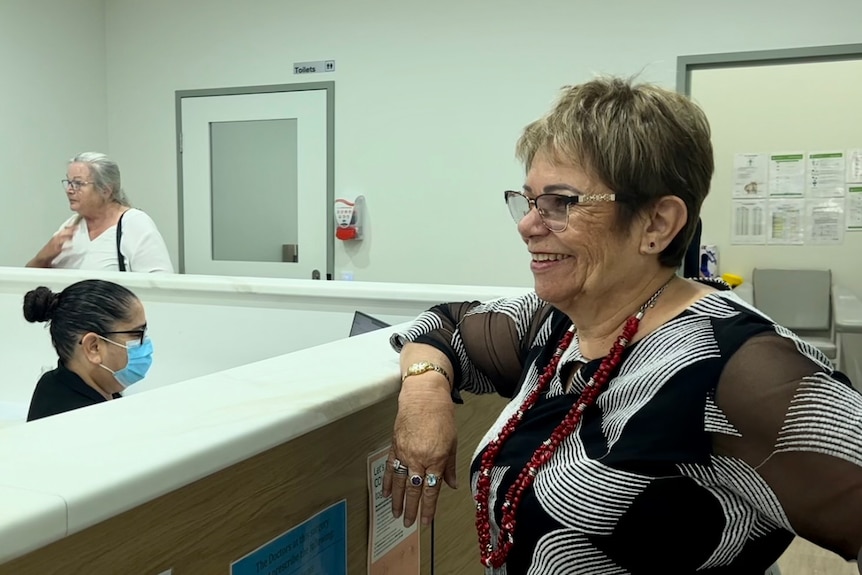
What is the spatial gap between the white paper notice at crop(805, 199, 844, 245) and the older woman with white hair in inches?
142

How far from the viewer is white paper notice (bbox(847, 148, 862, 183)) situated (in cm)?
446

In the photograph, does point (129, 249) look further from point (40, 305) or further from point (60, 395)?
point (60, 395)

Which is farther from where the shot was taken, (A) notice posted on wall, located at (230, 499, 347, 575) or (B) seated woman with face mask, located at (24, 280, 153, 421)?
(B) seated woman with face mask, located at (24, 280, 153, 421)

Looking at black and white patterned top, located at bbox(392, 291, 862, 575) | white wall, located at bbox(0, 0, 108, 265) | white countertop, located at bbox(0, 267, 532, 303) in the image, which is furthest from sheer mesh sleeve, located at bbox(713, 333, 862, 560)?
white wall, located at bbox(0, 0, 108, 265)

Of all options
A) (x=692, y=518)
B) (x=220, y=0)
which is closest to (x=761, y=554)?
(x=692, y=518)

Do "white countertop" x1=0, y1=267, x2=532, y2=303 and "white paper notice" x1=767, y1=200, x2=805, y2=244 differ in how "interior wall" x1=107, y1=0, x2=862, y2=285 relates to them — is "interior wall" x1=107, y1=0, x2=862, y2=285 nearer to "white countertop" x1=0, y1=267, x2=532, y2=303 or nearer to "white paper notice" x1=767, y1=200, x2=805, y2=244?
"white paper notice" x1=767, y1=200, x2=805, y2=244

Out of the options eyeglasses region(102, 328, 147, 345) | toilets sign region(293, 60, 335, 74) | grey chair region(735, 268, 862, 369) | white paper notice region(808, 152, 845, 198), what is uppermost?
toilets sign region(293, 60, 335, 74)

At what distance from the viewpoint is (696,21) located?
12.1 feet

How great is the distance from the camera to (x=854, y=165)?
4.49 meters

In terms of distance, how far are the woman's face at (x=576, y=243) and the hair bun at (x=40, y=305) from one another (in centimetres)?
143

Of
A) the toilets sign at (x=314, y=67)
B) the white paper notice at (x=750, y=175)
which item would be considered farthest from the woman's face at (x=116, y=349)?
the white paper notice at (x=750, y=175)

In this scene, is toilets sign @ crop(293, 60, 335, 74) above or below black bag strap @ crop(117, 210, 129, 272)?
above

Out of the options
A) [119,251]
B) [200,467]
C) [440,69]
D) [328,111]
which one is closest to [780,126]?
[440,69]

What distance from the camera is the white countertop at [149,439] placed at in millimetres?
548
